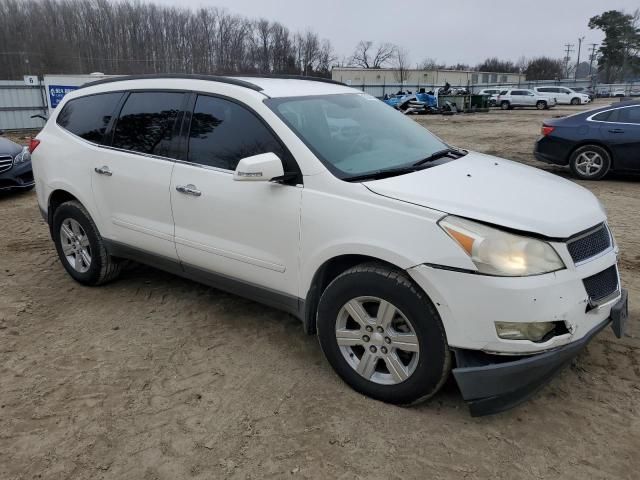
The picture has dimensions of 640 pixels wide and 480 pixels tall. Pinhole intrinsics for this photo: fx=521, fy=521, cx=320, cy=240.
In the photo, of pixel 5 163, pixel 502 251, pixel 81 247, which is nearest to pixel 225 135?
pixel 502 251

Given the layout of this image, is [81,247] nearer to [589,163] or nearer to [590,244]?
[590,244]

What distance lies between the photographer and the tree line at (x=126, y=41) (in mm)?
60188

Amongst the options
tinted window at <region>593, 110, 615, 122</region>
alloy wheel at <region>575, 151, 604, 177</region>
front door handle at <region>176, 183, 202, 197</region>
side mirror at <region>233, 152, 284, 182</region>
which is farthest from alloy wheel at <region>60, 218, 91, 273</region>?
tinted window at <region>593, 110, 615, 122</region>

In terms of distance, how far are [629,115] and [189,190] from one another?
892 cm

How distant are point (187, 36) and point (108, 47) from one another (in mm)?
11631

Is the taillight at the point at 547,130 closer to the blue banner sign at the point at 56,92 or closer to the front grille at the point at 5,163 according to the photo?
the front grille at the point at 5,163

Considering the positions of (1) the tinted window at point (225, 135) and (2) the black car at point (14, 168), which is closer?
(1) the tinted window at point (225, 135)

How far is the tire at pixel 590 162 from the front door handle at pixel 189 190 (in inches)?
337

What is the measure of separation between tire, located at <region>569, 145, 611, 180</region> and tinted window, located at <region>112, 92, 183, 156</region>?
8.44m

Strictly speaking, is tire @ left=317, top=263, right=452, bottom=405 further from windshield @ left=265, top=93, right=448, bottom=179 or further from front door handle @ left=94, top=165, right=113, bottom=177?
front door handle @ left=94, top=165, right=113, bottom=177

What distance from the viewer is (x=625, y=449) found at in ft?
8.52

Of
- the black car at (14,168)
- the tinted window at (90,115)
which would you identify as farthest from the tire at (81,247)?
the black car at (14,168)

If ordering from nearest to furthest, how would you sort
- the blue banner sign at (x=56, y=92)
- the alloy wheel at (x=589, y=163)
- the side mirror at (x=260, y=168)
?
the side mirror at (x=260, y=168) → the alloy wheel at (x=589, y=163) → the blue banner sign at (x=56, y=92)

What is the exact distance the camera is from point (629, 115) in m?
9.41
